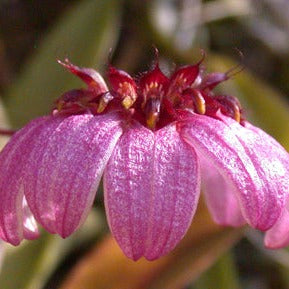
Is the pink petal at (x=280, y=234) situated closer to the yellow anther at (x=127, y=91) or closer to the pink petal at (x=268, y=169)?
the pink petal at (x=268, y=169)

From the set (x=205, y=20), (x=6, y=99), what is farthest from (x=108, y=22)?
(x=205, y=20)

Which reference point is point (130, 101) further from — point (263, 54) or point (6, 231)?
point (263, 54)

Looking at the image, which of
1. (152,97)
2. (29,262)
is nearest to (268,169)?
(152,97)

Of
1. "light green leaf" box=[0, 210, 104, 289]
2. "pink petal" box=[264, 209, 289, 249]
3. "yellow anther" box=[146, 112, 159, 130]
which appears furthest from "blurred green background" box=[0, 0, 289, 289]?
"pink petal" box=[264, 209, 289, 249]

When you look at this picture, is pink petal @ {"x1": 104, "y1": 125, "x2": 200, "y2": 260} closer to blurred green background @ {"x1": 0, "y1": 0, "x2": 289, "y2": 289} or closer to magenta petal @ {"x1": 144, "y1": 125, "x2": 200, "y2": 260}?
magenta petal @ {"x1": 144, "y1": 125, "x2": 200, "y2": 260}

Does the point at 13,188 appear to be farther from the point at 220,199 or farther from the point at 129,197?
the point at 220,199

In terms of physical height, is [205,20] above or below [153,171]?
below

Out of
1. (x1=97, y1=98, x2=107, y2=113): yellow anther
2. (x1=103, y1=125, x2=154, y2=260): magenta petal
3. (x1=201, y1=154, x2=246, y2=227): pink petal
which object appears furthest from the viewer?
(x1=201, y1=154, x2=246, y2=227): pink petal
